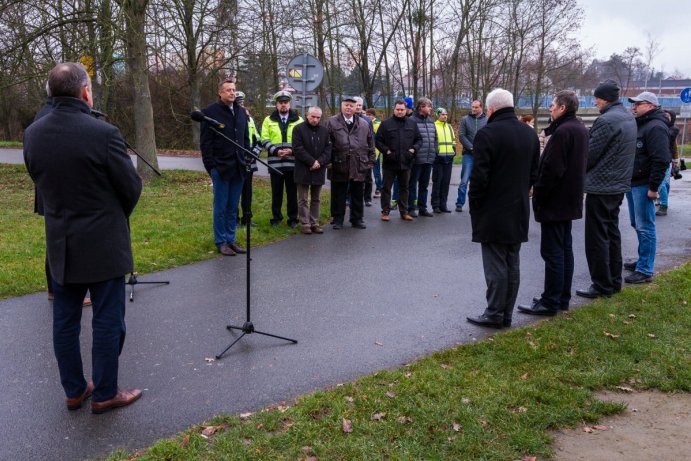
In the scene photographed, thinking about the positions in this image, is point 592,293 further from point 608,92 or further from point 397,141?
point 397,141

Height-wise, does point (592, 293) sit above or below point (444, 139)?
below

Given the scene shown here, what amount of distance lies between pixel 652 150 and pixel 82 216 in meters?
5.93

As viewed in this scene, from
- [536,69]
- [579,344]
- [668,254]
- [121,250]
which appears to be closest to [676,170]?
[668,254]

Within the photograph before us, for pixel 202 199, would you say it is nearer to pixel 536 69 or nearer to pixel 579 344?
pixel 579 344

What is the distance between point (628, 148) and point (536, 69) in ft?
102

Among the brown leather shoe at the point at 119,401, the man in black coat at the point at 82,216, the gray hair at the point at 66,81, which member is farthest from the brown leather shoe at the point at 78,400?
the gray hair at the point at 66,81

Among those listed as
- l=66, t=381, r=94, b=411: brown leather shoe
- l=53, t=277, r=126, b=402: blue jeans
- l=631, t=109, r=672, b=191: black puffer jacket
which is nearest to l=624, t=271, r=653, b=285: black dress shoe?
l=631, t=109, r=672, b=191: black puffer jacket

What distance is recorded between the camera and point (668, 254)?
8562 mm

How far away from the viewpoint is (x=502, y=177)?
531cm

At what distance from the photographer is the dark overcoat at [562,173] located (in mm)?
5715

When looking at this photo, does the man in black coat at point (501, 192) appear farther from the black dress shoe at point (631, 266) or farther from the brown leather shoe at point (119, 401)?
the brown leather shoe at point (119, 401)

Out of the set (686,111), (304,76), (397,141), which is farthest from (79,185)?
(686,111)

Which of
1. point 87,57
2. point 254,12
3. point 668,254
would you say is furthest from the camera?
point 254,12

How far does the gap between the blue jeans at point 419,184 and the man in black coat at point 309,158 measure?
2.08 metres
